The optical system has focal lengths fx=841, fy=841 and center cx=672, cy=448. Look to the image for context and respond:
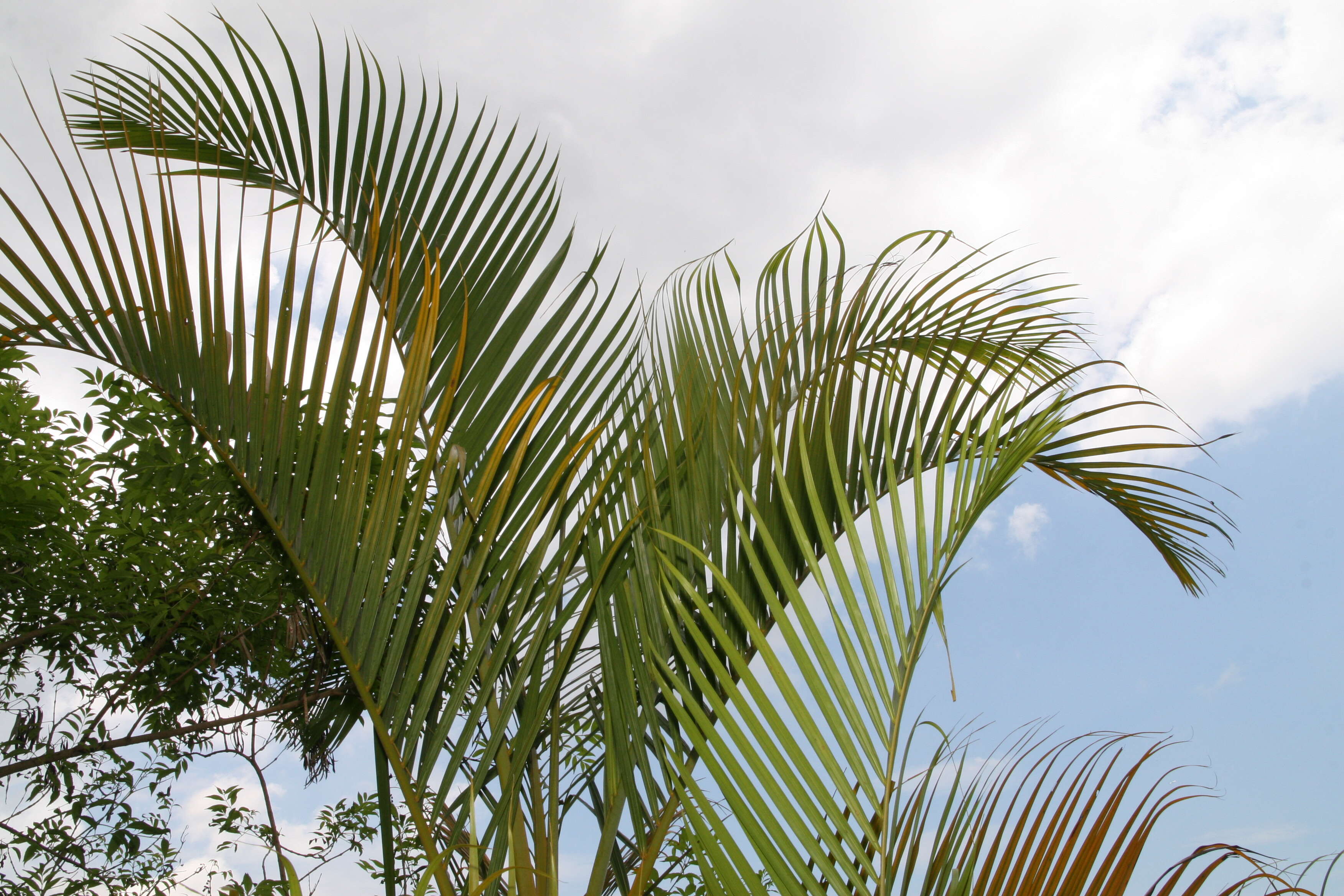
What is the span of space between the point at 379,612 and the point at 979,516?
75 centimetres

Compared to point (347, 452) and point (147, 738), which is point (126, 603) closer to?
point (147, 738)

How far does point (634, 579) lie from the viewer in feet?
4.25

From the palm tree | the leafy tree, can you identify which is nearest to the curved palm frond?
the palm tree

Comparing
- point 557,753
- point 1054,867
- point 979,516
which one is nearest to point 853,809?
point 1054,867

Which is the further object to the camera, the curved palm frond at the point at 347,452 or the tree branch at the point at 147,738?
the tree branch at the point at 147,738

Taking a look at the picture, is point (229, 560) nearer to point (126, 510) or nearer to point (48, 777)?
point (126, 510)

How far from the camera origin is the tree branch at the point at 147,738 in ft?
6.81

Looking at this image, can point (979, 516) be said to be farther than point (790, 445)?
No

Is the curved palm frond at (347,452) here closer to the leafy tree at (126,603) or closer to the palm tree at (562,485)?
the palm tree at (562,485)

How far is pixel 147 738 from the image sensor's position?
218cm

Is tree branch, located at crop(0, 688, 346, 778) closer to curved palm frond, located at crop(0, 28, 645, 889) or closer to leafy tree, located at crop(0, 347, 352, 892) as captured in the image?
leafy tree, located at crop(0, 347, 352, 892)

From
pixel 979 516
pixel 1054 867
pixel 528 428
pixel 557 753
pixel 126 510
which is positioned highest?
pixel 126 510

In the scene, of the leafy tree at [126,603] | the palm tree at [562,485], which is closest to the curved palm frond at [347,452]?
the palm tree at [562,485]

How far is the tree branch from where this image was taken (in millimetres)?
2076
